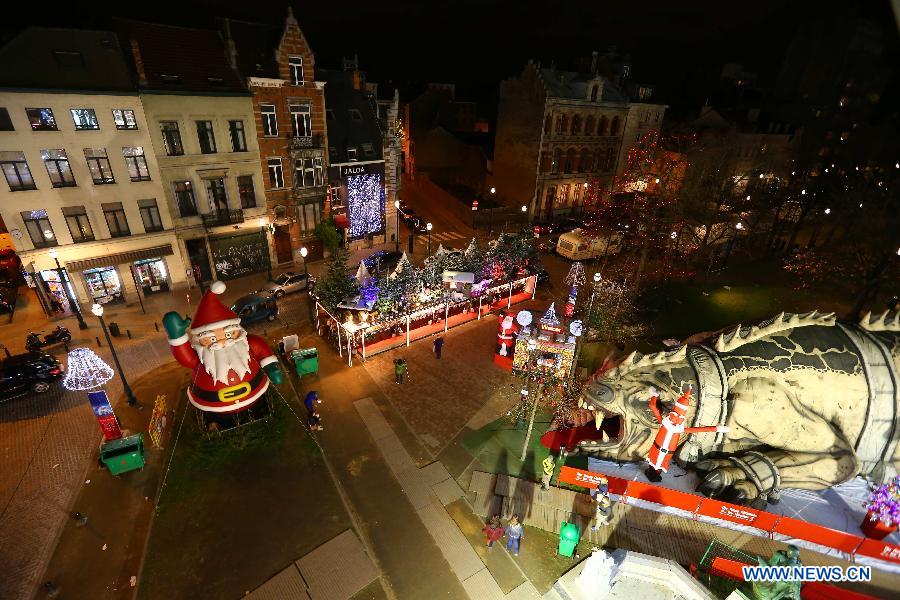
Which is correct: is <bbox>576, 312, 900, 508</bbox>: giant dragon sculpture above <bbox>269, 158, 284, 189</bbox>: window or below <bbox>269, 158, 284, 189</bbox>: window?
below

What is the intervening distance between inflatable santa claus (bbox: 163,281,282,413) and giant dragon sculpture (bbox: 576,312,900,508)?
11064mm

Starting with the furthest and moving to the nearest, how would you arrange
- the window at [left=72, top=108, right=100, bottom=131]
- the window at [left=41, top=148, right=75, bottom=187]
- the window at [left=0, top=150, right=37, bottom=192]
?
1. the window at [left=72, top=108, right=100, bottom=131]
2. the window at [left=41, top=148, right=75, bottom=187]
3. the window at [left=0, top=150, right=37, bottom=192]

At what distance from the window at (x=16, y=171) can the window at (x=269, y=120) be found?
11.4m

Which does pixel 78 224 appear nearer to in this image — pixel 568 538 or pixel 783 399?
pixel 568 538

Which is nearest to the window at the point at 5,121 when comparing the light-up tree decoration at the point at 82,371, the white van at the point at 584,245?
the light-up tree decoration at the point at 82,371

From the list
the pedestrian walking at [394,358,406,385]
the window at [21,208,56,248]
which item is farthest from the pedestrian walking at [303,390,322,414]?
the window at [21,208,56,248]

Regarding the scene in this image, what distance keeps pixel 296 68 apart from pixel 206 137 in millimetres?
6937

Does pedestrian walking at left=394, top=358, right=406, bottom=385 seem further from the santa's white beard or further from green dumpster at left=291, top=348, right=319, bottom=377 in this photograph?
the santa's white beard

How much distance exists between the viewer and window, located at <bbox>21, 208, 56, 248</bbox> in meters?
21.5

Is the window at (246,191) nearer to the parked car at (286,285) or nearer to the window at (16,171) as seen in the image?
the parked car at (286,285)

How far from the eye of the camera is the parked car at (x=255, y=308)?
23.1 m

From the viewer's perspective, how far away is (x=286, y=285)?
85.9 ft

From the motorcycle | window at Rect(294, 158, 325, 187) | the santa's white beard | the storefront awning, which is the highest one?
window at Rect(294, 158, 325, 187)

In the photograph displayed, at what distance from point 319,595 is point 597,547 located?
773cm
